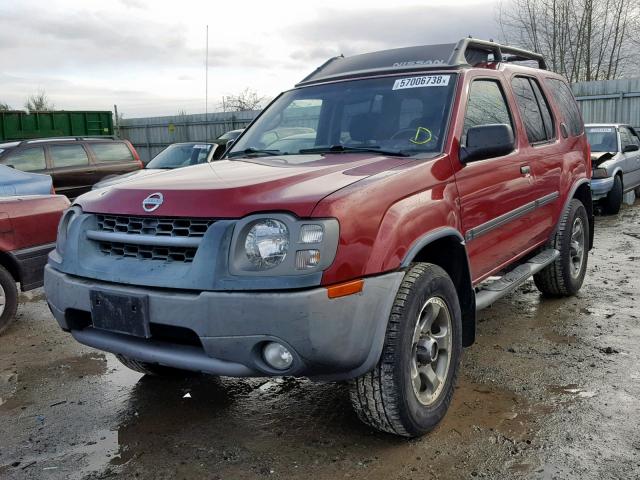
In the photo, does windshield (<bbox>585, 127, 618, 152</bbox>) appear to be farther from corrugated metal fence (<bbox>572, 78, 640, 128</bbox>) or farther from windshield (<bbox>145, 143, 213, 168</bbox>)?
windshield (<bbox>145, 143, 213, 168</bbox>)

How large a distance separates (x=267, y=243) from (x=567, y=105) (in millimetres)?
4073

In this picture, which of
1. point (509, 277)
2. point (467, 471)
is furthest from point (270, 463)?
point (509, 277)

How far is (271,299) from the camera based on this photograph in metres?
2.44

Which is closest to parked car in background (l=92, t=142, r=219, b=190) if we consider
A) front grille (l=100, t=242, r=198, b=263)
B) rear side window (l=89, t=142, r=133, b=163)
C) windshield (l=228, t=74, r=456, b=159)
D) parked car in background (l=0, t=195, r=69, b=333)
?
rear side window (l=89, t=142, r=133, b=163)

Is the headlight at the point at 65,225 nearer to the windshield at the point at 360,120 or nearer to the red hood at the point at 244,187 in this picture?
the red hood at the point at 244,187

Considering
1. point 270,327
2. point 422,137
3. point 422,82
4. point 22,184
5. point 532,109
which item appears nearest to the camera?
point 270,327

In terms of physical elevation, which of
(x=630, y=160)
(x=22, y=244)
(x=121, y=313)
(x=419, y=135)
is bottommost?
(x=22, y=244)

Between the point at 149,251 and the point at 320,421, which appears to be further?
the point at 320,421

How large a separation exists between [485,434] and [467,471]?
379mm

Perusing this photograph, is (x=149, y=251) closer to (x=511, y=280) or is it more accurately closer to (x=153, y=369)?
(x=153, y=369)

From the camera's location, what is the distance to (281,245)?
8.28 ft

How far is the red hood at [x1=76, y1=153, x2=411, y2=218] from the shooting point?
8.49ft

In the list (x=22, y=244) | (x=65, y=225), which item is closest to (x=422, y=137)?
(x=65, y=225)

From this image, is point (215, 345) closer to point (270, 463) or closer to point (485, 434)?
point (270, 463)
